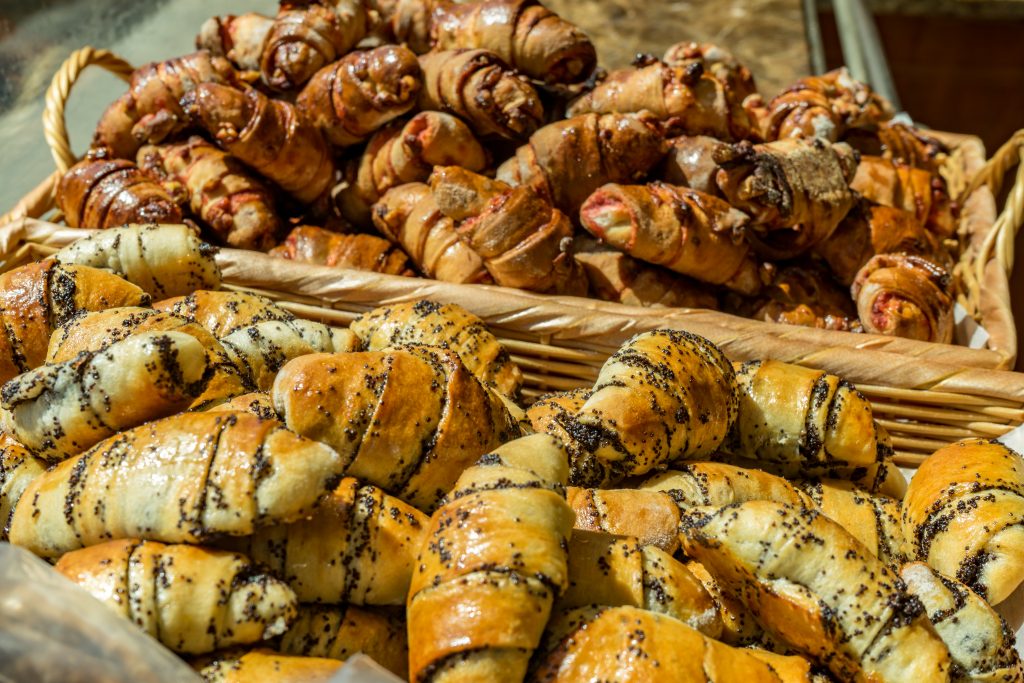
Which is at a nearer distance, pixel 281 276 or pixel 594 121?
pixel 281 276

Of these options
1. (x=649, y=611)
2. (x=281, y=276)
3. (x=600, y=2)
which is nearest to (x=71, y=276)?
(x=281, y=276)

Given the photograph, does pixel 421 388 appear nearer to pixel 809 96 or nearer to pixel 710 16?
pixel 809 96

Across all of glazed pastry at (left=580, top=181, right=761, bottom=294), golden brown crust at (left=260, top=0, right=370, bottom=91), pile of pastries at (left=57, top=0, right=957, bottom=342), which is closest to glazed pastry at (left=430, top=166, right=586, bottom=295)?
pile of pastries at (left=57, top=0, right=957, bottom=342)

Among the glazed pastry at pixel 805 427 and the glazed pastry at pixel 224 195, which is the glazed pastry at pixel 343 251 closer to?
the glazed pastry at pixel 224 195

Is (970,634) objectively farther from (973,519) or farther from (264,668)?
(264,668)

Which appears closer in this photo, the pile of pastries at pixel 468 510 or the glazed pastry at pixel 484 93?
the pile of pastries at pixel 468 510

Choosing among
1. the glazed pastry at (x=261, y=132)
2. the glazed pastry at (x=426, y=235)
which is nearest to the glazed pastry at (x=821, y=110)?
the glazed pastry at (x=426, y=235)
